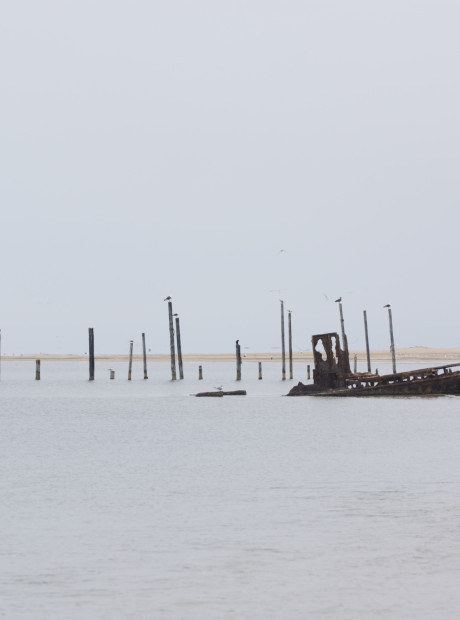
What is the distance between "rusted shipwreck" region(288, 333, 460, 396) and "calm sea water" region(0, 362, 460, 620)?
476 inches

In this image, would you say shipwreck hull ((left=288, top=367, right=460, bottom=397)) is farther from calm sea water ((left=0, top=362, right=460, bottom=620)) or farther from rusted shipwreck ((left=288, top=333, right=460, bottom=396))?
calm sea water ((left=0, top=362, right=460, bottom=620))

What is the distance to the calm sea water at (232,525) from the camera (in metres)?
10.7

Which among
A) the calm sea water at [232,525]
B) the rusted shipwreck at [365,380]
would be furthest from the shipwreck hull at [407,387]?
the calm sea water at [232,525]

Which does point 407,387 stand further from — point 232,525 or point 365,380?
point 232,525

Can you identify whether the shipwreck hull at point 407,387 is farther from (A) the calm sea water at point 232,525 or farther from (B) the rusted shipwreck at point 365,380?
(A) the calm sea water at point 232,525

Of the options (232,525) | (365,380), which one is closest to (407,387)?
(365,380)

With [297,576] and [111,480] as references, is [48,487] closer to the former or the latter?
[111,480]

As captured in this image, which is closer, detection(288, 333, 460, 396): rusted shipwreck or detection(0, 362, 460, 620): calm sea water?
detection(0, 362, 460, 620): calm sea water

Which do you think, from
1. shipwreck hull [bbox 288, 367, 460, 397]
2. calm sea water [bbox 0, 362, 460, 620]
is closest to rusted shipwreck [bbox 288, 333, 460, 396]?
shipwreck hull [bbox 288, 367, 460, 397]

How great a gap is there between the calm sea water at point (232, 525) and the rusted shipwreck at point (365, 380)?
12102 mm

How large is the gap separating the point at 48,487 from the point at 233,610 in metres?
10.7

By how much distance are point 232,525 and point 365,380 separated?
3179 cm

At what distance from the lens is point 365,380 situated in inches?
1836

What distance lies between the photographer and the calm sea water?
1067 centimetres
